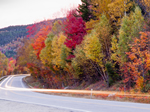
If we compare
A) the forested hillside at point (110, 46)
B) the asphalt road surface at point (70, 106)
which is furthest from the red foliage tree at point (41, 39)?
the asphalt road surface at point (70, 106)

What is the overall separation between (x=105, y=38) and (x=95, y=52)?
2.61m

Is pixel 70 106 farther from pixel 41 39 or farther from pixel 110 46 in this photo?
pixel 41 39

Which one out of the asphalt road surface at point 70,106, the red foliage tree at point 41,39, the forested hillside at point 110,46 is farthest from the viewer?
the red foliage tree at point 41,39

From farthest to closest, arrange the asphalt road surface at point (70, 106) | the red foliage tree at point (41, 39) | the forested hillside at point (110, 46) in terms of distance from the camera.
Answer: the red foliage tree at point (41, 39)
the forested hillside at point (110, 46)
the asphalt road surface at point (70, 106)

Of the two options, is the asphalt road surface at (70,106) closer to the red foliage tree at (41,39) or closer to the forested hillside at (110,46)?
the forested hillside at (110,46)

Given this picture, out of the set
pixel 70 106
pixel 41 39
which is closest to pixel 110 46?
pixel 70 106

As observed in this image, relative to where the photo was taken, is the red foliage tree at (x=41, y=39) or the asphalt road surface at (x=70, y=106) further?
the red foliage tree at (x=41, y=39)

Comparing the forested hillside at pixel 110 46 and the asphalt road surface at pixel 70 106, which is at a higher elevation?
the forested hillside at pixel 110 46

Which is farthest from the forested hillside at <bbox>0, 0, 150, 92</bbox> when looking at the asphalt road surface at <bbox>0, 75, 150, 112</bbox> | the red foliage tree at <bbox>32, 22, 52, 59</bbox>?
the red foliage tree at <bbox>32, 22, 52, 59</bbox>

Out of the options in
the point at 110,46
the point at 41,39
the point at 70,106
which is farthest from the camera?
the point at 41,39

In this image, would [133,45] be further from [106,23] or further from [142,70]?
[106,23]

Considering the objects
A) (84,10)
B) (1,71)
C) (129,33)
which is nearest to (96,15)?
(84,10)

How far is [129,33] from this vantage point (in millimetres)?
20609

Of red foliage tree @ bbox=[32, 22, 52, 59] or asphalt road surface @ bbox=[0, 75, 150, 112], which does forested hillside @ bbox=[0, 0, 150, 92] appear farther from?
red foliage tree @ bbox=[32, 22, 52, 59]
